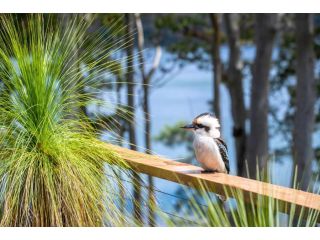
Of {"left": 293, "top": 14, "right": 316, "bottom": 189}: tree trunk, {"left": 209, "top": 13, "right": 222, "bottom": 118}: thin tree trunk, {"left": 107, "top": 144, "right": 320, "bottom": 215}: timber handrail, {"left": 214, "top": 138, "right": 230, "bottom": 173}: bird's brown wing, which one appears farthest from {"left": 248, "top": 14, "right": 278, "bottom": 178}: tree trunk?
{"left": 214, "top": 138, "right": 230, "bottom": 173}: bird's brown wing

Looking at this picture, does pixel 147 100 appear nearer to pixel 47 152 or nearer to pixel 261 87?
pixel 261 87

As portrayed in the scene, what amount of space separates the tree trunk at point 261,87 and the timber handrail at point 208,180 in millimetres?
3745

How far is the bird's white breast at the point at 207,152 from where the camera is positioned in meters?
2.47

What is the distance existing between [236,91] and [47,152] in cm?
501

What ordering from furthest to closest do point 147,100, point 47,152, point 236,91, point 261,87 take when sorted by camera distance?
point 236,91
point 147,100
point 261,87
point 47,152

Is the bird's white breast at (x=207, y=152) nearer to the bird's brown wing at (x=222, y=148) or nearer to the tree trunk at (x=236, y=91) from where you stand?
the bird's brown wing at (x=222, y=148)

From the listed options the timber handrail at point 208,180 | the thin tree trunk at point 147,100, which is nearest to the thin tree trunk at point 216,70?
the thin tree trunk at point 147,100

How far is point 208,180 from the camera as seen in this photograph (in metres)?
2.45

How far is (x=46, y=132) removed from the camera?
2654mm

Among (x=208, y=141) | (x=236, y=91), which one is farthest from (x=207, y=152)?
(x=236, y=91)

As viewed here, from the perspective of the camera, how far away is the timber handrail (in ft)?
7.16

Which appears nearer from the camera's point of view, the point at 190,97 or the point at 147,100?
the point at 147,100

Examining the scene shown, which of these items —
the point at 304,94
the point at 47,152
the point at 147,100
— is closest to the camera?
the point at 47,152

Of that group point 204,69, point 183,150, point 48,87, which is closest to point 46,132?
point 48,87
